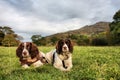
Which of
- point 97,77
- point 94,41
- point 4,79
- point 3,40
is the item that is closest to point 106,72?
point 97,77

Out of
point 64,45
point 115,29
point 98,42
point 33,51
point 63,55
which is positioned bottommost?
point 98,42

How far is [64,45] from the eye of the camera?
1203cm

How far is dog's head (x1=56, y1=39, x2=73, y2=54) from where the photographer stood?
39.5ft

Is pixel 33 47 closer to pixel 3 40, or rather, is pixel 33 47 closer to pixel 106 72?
pixel 106 72

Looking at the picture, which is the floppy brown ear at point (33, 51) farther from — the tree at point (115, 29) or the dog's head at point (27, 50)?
the tree at point (115, 29)

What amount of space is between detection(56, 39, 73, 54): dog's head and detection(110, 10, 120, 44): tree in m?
51.1

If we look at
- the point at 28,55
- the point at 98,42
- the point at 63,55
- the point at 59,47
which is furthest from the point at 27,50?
the point at 98,42

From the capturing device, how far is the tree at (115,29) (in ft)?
210

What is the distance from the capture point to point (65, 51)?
1210 centimetres

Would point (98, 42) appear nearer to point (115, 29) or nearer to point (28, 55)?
point (115, 29)

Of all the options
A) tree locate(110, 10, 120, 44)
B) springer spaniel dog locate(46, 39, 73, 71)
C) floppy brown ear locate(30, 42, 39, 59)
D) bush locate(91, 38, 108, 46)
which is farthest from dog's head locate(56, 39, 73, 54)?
tree locate(110, 10, 120, 44)

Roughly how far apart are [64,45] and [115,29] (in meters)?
58.3

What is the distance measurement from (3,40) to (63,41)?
96.2 ft

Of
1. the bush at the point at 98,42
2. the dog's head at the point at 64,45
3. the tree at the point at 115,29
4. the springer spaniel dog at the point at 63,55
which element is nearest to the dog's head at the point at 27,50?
the springer spaniel dog at the point at 63,55
